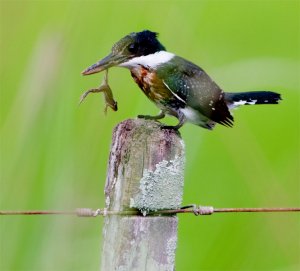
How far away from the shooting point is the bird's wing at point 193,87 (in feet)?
12.1

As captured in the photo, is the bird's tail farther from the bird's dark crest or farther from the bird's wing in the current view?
the bird's dark crest

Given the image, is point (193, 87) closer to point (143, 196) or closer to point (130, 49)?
point (130, 49)

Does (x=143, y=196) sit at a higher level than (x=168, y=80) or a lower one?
lower

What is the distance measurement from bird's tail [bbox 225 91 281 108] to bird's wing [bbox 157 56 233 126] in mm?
423

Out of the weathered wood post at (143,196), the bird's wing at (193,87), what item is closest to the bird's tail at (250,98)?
the bird's wing at (193,87)

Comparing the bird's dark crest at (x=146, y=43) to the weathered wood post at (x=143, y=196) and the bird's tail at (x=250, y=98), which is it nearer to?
the bird's tail at (x=250, y=98)

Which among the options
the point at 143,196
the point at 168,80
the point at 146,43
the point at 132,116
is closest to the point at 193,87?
the point at 168,80

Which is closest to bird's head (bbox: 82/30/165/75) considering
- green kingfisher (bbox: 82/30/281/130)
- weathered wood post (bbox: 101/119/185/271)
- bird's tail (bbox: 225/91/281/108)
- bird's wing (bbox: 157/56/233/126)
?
green kingfisher (bbox: 82/30/281/130)

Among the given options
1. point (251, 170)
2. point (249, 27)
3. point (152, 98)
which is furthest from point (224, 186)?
point (249, 27)

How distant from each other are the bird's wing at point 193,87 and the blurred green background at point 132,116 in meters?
0.08

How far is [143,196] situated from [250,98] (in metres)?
1.97

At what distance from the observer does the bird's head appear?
11.4 ft

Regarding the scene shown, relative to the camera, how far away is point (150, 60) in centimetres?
369

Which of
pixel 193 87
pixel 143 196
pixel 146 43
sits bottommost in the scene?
pixel 143 196
